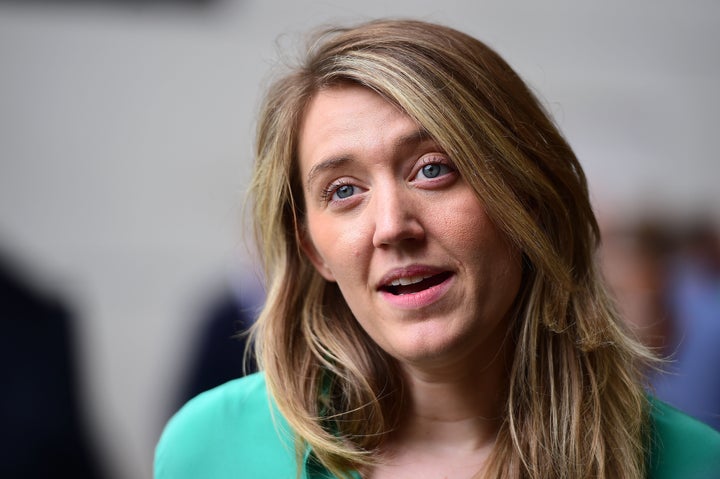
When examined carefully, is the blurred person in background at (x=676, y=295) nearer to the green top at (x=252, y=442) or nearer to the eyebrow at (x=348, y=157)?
the green top at (x=252, y=442)

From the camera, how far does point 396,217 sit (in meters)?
1.52

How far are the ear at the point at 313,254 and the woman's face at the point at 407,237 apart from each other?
0.52 ft

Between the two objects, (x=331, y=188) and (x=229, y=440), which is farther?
(x=229, y=440)

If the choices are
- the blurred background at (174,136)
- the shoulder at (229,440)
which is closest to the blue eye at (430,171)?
the shoulder at (229,440)

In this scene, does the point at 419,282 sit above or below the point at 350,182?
below

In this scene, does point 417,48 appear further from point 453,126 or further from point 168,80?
point 168,80

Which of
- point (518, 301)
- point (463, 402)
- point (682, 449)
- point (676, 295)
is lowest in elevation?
point (676, 295)

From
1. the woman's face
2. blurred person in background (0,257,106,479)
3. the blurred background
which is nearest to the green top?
the woman's face

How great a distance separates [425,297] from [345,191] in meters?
0.26

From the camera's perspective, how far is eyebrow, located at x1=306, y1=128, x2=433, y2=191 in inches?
61.6

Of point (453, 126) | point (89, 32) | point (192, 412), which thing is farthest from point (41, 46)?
point (453, 126)

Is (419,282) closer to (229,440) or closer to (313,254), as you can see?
(313,254)

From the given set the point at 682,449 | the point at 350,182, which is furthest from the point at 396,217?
the point at 682,449

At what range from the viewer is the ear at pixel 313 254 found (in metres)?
1.81
